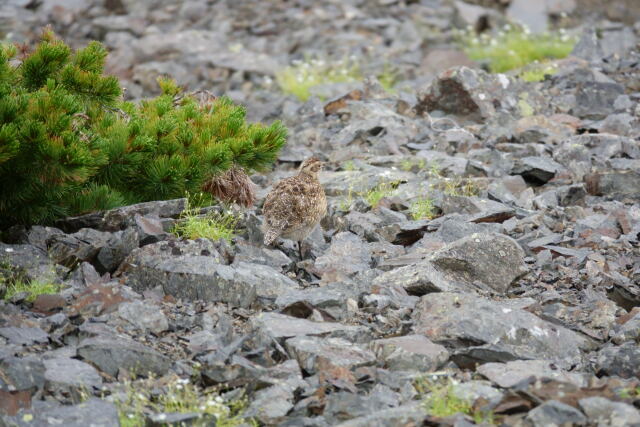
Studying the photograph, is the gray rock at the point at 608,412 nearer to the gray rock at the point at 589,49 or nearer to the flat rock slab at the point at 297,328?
the flat rock slab at the point at 297,328

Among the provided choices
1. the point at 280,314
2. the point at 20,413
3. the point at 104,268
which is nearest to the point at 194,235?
the point at 104,268

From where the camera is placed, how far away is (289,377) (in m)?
6.56

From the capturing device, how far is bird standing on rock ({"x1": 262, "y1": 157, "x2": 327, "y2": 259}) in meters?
9.27

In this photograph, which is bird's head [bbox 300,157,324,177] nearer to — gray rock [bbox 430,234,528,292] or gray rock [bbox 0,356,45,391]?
gray rock [bbox 430,234,528,292]

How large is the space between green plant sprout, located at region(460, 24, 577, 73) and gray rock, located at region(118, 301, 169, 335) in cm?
1440

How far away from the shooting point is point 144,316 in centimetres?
721

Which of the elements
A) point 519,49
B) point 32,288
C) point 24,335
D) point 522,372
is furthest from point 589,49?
point 24,335

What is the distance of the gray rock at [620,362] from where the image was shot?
677cm

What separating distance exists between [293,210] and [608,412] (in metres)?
4.39

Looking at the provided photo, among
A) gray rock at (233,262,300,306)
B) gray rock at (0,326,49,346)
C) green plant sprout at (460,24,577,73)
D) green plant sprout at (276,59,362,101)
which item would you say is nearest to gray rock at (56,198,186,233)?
gray rock at (233,262,300,306)

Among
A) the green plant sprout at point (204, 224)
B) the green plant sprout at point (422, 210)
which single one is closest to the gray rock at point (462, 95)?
the green plant sprout at point (422, 210)

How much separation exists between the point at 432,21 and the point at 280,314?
65.5ft

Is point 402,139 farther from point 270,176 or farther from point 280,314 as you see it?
point 280,314

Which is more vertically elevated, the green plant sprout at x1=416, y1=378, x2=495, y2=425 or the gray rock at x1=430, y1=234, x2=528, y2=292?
the green plant sprout at x1=416, y1=378, x2=495, y2=425
